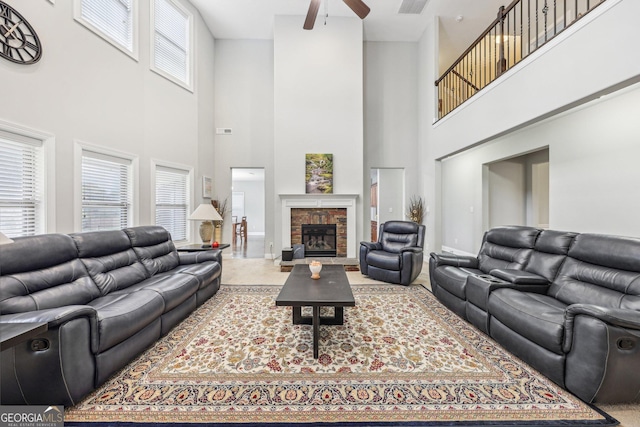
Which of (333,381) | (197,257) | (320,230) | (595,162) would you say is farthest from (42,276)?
(595,162)

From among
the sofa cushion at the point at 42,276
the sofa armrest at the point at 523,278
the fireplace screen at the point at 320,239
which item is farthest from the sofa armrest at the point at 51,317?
the fireplace screen at the point at 320,239

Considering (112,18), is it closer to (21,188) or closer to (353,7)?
(21,188)

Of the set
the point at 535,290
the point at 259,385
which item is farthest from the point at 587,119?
the point at 259,385

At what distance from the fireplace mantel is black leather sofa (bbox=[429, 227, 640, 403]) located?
8.93ft

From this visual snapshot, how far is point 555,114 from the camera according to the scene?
3.01m

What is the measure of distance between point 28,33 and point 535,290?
559 cm

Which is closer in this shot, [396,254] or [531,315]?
[531,315]

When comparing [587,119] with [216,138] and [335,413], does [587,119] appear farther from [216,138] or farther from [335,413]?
[216,138]

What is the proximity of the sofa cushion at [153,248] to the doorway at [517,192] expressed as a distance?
6082 millimetres

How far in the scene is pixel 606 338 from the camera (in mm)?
1525

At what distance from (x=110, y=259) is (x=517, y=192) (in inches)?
290

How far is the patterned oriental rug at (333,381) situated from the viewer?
5.08ft

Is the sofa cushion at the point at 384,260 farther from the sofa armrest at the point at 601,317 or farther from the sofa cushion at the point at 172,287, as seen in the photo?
the sofa cushion at the point at 172,287

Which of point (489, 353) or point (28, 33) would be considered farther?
point (28, 33)
